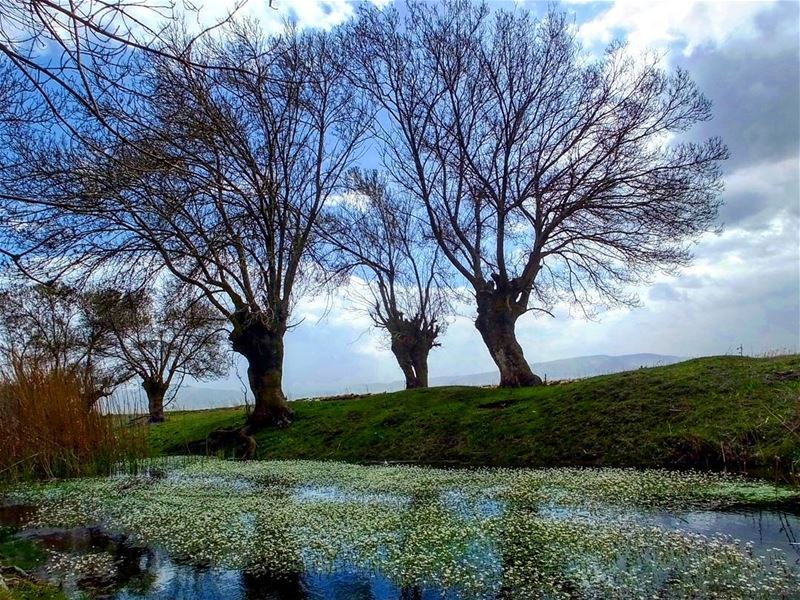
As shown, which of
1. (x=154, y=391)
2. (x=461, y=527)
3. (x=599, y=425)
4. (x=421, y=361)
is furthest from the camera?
(x=154, y=391)

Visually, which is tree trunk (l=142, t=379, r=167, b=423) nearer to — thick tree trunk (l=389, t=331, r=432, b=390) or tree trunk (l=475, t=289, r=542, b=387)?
thick tree trunk (l=389, t=331, r=432, b=390)

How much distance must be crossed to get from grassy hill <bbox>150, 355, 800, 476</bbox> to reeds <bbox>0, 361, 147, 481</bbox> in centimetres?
499

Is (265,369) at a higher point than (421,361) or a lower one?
higher

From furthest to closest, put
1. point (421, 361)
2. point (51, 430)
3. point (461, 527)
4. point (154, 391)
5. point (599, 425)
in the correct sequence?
point (154, 391) → point (421, 361) → point (599, 425) → point (51, 430) → point (461, 527)

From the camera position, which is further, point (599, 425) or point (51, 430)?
point (599, 425)

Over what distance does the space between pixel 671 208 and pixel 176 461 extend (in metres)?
17.2

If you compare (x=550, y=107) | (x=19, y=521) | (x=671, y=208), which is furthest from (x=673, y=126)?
(x=19, y=521)

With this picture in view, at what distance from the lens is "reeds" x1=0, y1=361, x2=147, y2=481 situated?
39.3 ft

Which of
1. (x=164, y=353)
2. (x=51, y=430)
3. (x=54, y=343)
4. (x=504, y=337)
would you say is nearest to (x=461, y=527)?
(x=51, y=430)

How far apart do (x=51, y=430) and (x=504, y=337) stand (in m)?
13.4

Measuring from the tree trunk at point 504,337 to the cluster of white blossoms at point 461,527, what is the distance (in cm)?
791

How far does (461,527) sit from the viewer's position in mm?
7062

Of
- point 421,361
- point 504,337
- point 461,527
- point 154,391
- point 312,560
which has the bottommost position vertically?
point 461,527

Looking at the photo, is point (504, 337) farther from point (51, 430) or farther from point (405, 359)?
point (51, 430)
